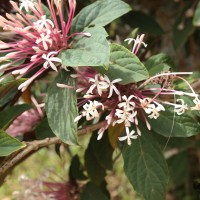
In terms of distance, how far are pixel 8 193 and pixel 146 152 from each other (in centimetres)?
156

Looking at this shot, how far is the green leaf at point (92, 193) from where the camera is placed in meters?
1.11

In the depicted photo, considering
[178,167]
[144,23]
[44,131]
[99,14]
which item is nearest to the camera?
[99,14]

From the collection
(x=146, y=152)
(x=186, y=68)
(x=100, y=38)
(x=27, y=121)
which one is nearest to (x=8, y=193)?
(x=186, y=68)

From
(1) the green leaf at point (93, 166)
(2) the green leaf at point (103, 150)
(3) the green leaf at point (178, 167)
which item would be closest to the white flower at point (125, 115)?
(2) the green leaf at point (103, 150)

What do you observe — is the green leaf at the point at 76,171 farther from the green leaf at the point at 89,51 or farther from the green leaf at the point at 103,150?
the green leaf at the point at 89,51

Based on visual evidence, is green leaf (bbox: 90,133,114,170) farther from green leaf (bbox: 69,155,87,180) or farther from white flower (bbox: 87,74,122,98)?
white flower (bbox: 87,74,122,98)

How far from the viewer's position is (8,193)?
2336 mm

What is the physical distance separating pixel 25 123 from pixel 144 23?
17.9 inches

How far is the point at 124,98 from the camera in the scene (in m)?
0.78

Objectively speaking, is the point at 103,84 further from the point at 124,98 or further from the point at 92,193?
the point at 92,193

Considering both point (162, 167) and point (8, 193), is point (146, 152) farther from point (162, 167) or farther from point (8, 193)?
point (8, 193)

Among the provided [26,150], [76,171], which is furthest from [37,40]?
[76,171]

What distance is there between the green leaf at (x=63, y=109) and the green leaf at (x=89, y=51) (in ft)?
0.18

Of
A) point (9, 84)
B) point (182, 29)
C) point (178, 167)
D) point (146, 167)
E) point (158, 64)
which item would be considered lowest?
point (178, 167)
